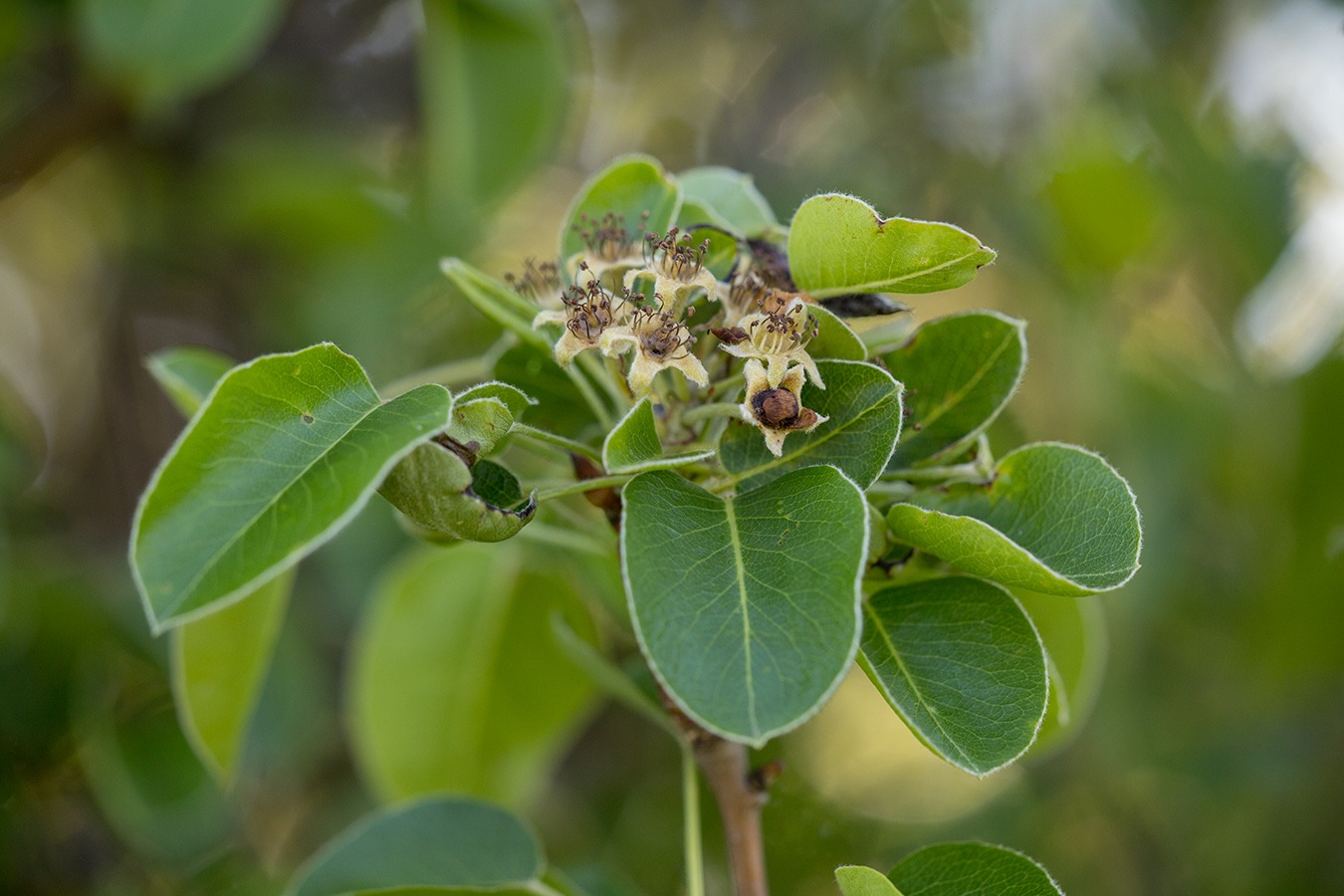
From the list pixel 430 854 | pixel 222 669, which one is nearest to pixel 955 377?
pixel 430 854

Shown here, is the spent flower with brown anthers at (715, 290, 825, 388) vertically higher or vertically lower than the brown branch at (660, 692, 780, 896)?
higher

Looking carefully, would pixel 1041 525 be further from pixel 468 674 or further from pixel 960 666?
pixel 468 674

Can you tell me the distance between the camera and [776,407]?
63 cm

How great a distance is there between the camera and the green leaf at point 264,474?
20.5 inches

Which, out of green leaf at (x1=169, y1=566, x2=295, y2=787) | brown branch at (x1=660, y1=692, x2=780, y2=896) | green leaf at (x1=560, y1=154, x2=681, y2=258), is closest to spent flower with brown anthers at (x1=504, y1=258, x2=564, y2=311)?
green leaf at (x1=560, y1=154, x2=681, y2=258)

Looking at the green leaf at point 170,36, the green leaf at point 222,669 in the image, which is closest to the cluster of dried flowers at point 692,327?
the green leaf at point 222,669

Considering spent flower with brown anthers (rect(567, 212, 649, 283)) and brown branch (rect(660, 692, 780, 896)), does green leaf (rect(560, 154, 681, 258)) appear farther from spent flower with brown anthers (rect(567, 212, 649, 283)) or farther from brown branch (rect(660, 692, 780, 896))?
brown branch (rect(660, 692, 780, 896))

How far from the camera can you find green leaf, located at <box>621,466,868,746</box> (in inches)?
20.9

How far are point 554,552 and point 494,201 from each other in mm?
863

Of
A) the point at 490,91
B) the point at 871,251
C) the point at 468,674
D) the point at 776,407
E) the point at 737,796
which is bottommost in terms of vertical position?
the point at 468,674

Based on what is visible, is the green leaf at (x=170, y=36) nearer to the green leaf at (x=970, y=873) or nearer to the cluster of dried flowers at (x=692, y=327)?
the cluster of dried flowers at (x=692, y=327)

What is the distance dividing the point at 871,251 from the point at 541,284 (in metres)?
0.33

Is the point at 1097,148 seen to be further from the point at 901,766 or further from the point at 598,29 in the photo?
the point at 901,766

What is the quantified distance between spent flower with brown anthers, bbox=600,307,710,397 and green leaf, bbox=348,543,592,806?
693mm
